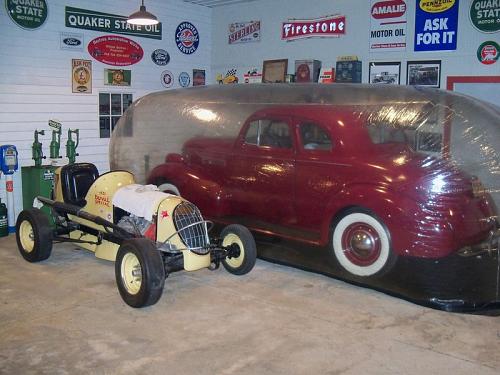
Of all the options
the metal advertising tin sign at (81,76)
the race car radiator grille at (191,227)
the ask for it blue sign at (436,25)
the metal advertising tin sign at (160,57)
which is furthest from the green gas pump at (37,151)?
the ask for it blue sign at (436,25)

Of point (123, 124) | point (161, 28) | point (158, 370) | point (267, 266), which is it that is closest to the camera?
point (158, 370)

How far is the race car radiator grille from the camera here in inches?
216

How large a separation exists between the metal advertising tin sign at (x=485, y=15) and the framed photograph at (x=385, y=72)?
Answer: 49.0 inches

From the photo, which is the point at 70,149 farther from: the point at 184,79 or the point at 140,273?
the point at 140,273

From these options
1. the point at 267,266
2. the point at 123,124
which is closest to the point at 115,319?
the point at 267,266

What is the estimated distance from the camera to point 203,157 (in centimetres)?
704

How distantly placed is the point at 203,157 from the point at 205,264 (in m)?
1.94

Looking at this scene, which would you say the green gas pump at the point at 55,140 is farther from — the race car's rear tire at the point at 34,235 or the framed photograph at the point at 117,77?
the race car's rear tire at the point at 34,235

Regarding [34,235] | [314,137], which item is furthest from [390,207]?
[34,235]

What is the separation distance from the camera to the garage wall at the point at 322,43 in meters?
7.84

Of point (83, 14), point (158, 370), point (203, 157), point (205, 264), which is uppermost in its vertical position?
point (83, 14)

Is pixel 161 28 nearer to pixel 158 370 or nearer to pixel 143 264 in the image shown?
pixel 143 264

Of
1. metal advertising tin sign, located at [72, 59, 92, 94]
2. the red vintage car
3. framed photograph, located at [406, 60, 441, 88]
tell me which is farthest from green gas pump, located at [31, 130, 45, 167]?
framed photograph, located at [406, 60, 441, 88]

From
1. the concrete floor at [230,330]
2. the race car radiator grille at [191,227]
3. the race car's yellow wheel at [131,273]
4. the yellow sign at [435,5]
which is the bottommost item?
the concrete floor at [230,330]
